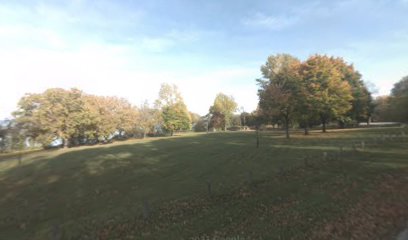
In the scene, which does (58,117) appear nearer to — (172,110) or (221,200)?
(172,110)

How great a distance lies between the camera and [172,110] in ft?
321

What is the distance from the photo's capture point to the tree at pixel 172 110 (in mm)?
97125

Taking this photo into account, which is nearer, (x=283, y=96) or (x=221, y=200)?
(x=221, y=200)

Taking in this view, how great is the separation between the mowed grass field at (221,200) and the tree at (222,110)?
94.3m

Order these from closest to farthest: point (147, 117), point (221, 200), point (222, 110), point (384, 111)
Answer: point (221, 200) < point (384, 111) < point (147, 117) < point (222, 110)

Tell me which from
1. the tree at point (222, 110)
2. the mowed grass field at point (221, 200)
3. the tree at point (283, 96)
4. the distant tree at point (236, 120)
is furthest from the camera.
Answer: the distant tree at point (236, 120)

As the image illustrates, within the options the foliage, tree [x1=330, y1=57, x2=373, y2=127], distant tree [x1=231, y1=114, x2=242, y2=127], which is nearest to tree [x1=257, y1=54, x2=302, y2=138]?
tree [x1=330, y1=57, x2=373, y2=127]

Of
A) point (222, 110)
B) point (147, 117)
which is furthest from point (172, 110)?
point (222, 110)

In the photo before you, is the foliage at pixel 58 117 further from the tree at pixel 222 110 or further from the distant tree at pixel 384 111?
the distant tree at pixel 384 111

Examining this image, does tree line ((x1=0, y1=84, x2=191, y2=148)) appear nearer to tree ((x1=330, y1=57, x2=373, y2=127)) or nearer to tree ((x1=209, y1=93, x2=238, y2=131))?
tree ((x1=209, y1=93, x2=238, y2=131))

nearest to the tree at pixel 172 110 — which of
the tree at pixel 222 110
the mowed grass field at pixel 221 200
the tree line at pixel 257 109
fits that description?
the tree line at pixel 257 109

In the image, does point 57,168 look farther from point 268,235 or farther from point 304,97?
point 304,97

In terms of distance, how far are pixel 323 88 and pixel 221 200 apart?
44615 mm

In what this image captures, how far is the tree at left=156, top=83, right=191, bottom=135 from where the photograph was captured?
97.1 m
